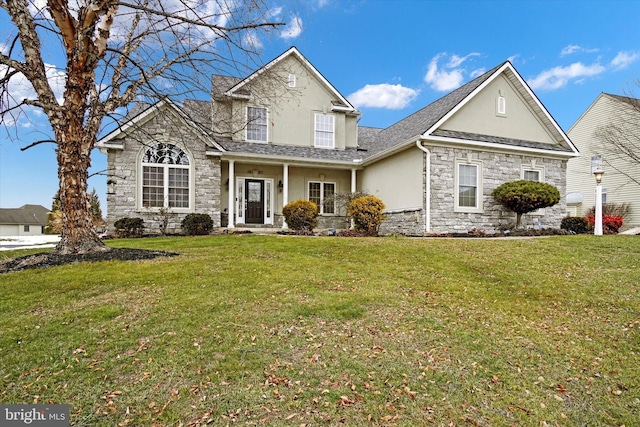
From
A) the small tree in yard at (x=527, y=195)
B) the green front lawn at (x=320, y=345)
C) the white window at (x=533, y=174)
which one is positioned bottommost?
the green front lawn at (x=320, y=345)

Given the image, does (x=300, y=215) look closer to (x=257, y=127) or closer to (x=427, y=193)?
(x=427, y=193)

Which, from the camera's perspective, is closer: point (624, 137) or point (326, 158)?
point (326, 158)

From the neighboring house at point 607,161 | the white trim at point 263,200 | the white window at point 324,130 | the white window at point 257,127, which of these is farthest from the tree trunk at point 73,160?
the neighboring house at point 607,161

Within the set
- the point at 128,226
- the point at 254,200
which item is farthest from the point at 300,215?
the point at 128,226

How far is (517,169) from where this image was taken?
549 inches

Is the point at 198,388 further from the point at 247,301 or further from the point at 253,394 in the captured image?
the point at 247,301

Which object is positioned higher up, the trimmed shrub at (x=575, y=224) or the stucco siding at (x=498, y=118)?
the stucco siding at (x=498, y=118)

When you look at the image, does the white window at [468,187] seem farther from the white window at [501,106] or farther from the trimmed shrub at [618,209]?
the trimmed shrub at [618,209]

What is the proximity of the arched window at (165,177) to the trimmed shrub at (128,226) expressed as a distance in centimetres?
83

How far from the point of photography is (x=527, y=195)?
1234cm

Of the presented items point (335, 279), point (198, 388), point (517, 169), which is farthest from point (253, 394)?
point (517, 169)

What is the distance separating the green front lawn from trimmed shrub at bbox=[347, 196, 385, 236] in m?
5.87

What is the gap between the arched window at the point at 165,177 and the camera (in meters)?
13.4

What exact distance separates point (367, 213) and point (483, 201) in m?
4.43
